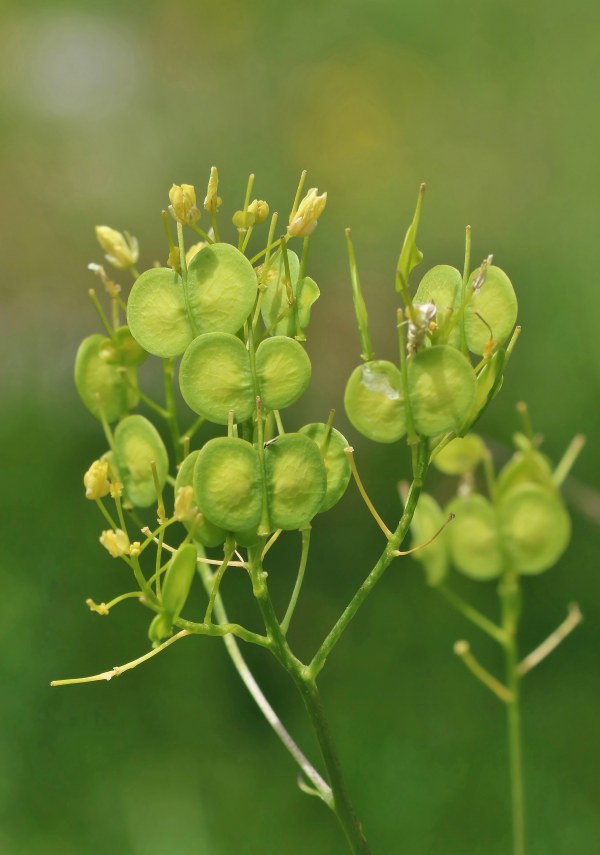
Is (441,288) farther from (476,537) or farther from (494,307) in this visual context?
(476,537)

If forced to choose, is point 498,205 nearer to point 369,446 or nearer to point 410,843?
point 369,446

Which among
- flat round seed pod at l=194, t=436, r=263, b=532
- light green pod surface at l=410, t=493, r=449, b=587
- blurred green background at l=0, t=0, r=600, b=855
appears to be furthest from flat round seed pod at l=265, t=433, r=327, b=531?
blurred green background at l=0, t=0, r=600, b=855

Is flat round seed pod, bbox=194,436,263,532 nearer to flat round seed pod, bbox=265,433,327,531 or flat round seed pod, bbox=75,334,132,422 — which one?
flat round seed pod, bbox=265,433,327,531

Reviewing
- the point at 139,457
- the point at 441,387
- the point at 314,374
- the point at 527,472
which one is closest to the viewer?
the point at 441,387

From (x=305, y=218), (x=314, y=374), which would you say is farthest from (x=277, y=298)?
(x=314, y=374)

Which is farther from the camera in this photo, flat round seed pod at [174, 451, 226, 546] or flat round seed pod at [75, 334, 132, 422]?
flat round seed pod at [75, 334, 132, 422]

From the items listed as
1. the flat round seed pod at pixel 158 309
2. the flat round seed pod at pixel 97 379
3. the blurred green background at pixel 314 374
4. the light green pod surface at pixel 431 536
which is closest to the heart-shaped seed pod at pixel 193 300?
the flat round seed pod at pixel 158 309

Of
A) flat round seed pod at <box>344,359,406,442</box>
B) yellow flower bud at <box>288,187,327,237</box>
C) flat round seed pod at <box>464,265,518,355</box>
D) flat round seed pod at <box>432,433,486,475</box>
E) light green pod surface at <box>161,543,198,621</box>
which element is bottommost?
flat round seed pod at <box>432,433,486,475</box>
